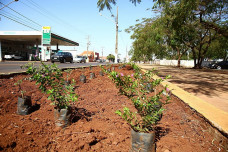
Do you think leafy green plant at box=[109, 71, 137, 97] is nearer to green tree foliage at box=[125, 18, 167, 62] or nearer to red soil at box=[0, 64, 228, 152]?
red soil at box=[0, 64, 228, 152]

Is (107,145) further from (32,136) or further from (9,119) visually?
(9,119)

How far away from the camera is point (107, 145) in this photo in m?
1.50

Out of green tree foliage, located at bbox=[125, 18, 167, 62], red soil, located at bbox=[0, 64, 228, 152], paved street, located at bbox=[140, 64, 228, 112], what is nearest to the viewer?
red soil, located at bbox=[0, 64, 228, 152]

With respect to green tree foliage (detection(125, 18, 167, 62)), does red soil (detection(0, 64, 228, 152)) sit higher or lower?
lower

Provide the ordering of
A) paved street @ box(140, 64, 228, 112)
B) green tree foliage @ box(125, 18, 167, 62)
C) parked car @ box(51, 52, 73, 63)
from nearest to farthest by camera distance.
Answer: paved street @ box(140, 64, 228, 112) < green tree foliage @ box(125, 18, 167, 62) < parked car @ box(51, 52, 73, 63)

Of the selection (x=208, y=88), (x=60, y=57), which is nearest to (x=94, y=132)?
(x=208, y=88)

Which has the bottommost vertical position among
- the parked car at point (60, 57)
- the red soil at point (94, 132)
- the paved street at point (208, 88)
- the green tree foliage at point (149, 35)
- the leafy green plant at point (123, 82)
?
the red soil at point (94, 132)

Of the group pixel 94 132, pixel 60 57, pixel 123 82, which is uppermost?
pixel 60 57

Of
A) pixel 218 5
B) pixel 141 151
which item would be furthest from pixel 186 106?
pixel 218 5

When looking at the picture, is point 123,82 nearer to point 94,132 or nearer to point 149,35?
point 94,132

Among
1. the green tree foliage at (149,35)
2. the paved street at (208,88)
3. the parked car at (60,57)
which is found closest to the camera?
the paved street at (208,88)

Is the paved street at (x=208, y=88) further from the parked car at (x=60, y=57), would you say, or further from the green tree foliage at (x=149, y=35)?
the parked car at (x=60, y=57)

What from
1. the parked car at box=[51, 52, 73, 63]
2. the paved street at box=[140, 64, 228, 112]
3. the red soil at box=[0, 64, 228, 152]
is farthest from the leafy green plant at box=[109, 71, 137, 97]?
the parked car at box=[51, 52, 73, 63]

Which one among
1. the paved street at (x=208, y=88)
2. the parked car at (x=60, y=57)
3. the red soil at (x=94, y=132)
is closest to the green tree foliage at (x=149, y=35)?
the paved street at (x=208, y=88)
